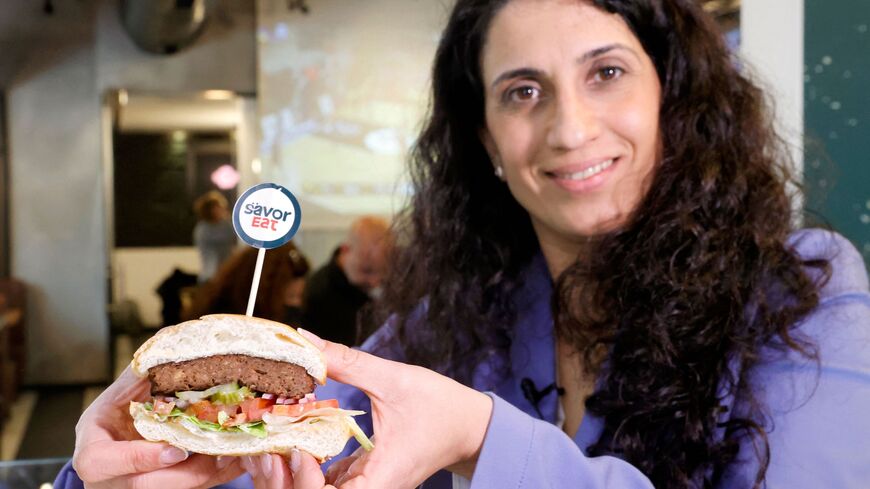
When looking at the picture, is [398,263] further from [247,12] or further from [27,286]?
[27,286]

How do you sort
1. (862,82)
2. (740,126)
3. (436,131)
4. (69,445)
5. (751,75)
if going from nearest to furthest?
(740,126) < (751,75) < (436,131) < (862,82) < (69,445)

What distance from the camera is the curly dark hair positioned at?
1.42 meters

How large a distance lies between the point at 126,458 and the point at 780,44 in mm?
2150

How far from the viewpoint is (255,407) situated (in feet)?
4.15

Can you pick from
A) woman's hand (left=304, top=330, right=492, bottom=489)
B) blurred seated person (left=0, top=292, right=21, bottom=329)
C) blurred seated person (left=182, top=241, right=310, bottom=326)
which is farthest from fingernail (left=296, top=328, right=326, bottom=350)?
blurred seated person (left=0, top=292, right=21, bottom=329)

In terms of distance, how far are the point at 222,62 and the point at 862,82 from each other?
5.26 meters

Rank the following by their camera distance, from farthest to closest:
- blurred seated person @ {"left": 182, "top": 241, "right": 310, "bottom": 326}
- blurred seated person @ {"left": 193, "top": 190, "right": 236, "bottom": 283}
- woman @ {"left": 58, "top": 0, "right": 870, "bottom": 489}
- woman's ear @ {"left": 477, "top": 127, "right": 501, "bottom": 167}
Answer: blurred seated person @ {"left": 193, "top": 190, "right": 236, "bottom": 283}
blurred seated person @ {"left": 182, "top": 241, "right": 310, "bottom": 326}
woman's ear @ {"left": 477, "top": 127, "right": 501, "bottom": 167}
woman @ {"left": 58, "top": 0, "right": 870, "bottom": 489}

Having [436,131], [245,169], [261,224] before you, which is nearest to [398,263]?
[436,131]

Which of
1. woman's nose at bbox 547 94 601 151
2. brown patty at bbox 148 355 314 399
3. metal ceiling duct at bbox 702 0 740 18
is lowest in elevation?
brown patty at bbox 148 355 314 399

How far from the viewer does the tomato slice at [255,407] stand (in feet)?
4.10

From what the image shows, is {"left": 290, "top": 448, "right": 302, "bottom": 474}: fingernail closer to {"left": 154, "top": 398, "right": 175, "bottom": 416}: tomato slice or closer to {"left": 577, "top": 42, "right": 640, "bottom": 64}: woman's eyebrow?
{"left": 154, "top": 398, "right": 175, "bottom": 416}: tomato slice

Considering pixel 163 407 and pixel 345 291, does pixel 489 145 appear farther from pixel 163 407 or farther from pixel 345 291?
pixel 345 291

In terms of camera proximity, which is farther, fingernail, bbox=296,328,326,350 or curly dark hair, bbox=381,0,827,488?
curly dark hair, bbox=381,0,827,488

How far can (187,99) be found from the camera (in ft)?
23.2
